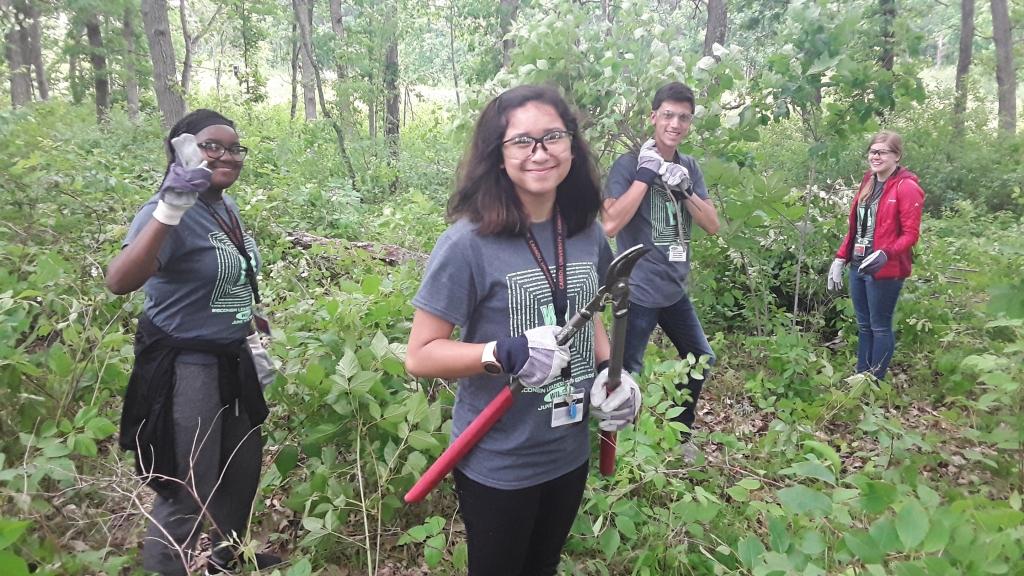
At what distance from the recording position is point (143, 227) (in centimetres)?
191

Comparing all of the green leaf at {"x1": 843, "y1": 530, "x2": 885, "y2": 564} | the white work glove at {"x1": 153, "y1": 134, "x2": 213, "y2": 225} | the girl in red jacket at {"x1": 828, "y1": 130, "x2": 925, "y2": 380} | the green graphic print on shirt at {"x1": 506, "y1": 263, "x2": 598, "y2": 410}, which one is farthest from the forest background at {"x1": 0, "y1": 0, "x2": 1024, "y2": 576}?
the white work glove at {"x1": 153, "y1": 134, "x2": 213, "y2": 225}

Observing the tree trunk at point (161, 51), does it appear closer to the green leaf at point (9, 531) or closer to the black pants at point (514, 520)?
the green leaf at point (9, 531)

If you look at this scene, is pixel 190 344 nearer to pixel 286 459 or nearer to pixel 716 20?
pixel 286 459

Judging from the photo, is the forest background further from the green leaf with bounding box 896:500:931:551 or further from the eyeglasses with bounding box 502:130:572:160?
the eyeglasses with bounding box 502:130:572:160

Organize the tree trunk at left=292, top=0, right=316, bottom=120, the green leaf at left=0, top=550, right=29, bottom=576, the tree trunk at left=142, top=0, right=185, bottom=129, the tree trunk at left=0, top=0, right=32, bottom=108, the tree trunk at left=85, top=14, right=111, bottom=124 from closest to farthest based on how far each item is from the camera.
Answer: the green leaf at left=0, top=550, right=29, bottom=576, the tree trunk at left=142, top=0, right=185, bottom=129, the tree trunk at left=292, top=0, right=316, bottom=120, the tree trunk at left=0, top=0, right=32, bottom=108, the tree trunk at left=85, top=14, right=111, bottom=124

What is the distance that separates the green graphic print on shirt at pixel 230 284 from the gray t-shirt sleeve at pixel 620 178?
1.78 metres

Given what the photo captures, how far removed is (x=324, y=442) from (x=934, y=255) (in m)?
6.31

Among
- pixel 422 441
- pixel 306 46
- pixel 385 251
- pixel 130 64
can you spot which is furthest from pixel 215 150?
pixel 130 64

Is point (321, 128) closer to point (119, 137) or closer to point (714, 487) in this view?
point (119, 137)

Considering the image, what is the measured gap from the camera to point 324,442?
8.37ft

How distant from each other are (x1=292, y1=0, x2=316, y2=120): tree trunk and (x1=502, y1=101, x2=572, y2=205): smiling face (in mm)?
9260

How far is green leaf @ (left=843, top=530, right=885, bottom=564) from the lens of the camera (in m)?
1.25

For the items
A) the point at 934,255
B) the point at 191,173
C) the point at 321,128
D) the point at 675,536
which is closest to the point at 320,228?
the point at 321,128

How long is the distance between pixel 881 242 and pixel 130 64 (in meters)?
15.5
